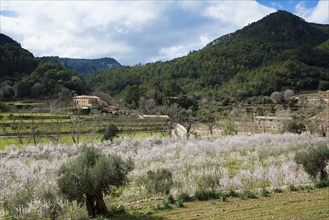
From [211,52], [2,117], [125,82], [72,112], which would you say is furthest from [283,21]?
[2,117]

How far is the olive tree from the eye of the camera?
10352 mm

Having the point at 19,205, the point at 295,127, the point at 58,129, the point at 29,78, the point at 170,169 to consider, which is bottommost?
the point at 170,169

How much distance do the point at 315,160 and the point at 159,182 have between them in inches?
279

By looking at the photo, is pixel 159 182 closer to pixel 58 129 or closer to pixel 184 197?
pixel 184 197

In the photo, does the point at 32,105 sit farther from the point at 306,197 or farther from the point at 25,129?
the point at 306,197

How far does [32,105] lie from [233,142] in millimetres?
42804

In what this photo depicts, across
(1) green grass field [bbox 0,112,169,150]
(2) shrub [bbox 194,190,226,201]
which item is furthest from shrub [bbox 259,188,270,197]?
(1) green grass field [bbox 0,112,169,150]

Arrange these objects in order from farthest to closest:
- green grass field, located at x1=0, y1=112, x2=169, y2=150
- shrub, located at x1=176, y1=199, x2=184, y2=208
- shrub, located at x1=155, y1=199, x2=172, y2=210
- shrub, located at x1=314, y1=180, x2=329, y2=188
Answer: green grass field, located at x1=0, y1=112, x2=169, y2=150 → shrub, located at x1=314, y1=180, x2=329, y2=188 → shrub, located at x1=176, y1=199, x2=184, y2=208 → shrub, located at x1=155, y1=199, x2=172, y2=210

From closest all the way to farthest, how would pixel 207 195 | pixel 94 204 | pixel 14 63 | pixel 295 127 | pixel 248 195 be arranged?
pixel 94 204
pixel 248 195
pixel 207 195
pixel 295 127
pixel 14 63

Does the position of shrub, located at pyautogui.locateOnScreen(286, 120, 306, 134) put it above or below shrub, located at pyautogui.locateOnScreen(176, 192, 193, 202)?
above

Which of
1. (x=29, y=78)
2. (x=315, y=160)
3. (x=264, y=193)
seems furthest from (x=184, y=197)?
(x=29, y=78)

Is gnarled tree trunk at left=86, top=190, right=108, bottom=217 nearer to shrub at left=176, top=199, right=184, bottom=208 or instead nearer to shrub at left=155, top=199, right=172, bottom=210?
Result: shrub at left=155, top=199, right=172, bottom=210

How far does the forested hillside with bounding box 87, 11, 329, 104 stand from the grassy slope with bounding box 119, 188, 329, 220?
57.4m

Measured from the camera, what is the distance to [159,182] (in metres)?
14.5
